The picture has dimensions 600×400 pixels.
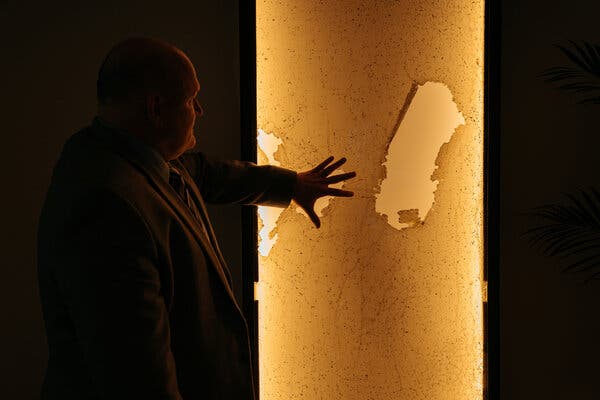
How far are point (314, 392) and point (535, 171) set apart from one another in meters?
1.01

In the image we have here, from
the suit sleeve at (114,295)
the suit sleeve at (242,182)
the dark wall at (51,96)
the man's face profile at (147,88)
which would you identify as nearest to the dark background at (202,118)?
the dark wall at (51,96)

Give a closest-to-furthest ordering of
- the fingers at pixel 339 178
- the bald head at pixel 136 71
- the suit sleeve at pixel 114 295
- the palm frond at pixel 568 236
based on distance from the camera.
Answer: the suit sleeve at pixel 114 295, the bald head at pixel 136 71, the fingers at pixel 339 178, the palm frond at pixel 568 236

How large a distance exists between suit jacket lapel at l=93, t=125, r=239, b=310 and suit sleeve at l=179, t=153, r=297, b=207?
31cm

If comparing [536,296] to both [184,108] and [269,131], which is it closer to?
[269,131]

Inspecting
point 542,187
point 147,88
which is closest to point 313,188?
point 147,88

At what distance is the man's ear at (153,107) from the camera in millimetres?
1114

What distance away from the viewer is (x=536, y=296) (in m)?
1.95

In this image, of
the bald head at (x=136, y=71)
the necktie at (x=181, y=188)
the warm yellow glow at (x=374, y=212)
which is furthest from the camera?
the warm yellow glow at (x=374, y=212)

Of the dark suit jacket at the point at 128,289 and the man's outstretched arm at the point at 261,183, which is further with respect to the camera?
the man's outstretched arm at the point at 261,183

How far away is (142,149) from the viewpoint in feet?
3.74

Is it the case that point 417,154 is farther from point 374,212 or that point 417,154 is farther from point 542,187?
point 542,187

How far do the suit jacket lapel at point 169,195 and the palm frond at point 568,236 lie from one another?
3.50ft

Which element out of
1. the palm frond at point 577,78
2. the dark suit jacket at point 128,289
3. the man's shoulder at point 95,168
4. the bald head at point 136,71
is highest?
the palm frond at point 577,78

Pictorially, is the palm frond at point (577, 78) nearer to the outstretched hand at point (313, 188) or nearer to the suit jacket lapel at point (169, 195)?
the outstretched hand at point (313, 188)
